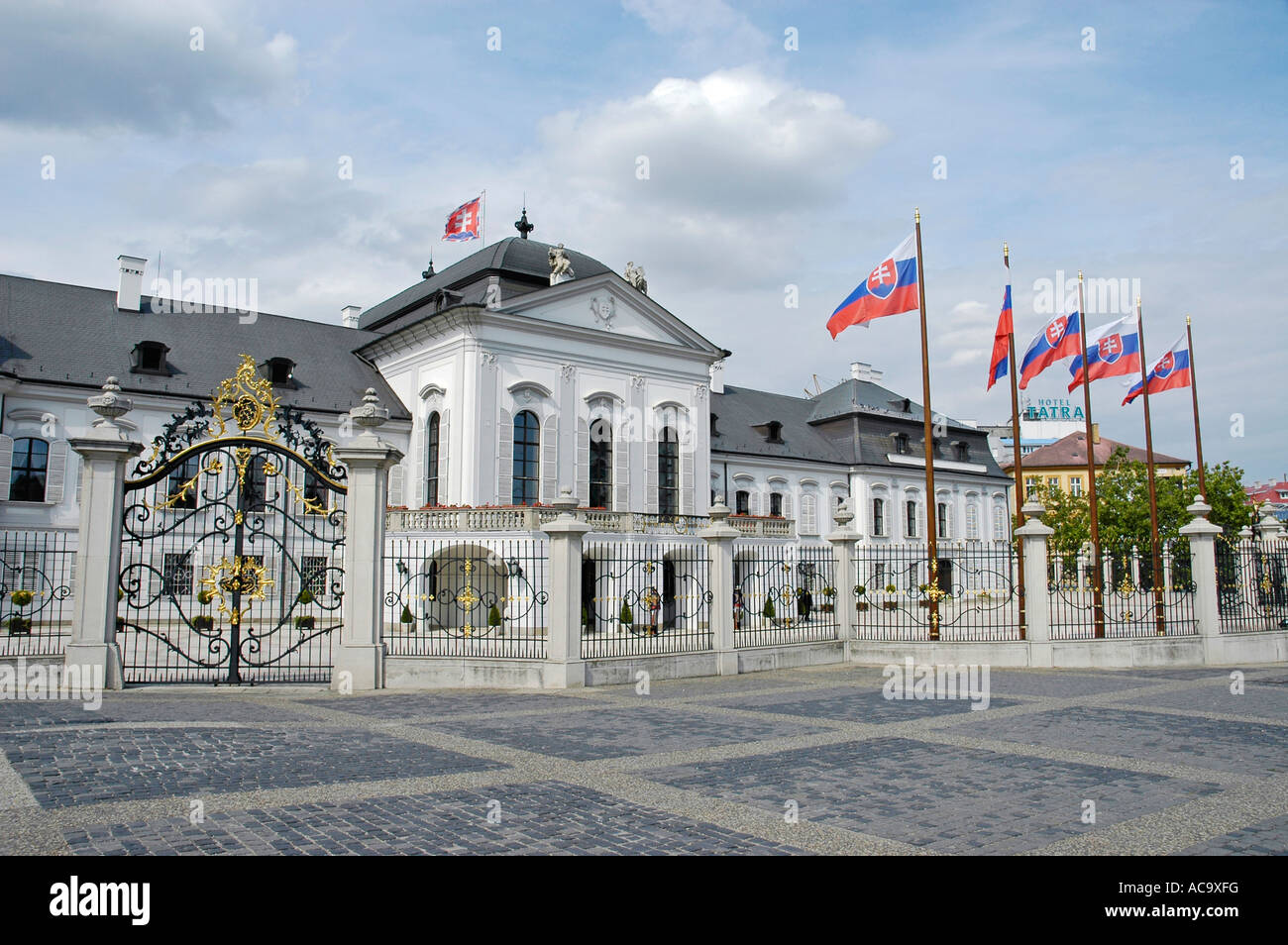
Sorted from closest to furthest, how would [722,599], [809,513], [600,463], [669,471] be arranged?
1. [722,599]
2. [600,463]
3. [669,471]
4. [809,513]

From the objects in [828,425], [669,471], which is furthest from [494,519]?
[828,425]

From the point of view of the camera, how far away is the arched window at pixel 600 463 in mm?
33875

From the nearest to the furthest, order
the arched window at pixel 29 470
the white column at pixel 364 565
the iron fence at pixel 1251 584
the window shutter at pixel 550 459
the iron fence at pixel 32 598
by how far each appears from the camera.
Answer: the iron fence at pixel 32 598, the white column at pixel 364 565, the iron fence at pixel 1251 584, the arched window at pixel 29 470, the window shutter at pixel 550 459

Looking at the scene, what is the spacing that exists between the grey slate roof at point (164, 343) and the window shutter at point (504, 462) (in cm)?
503

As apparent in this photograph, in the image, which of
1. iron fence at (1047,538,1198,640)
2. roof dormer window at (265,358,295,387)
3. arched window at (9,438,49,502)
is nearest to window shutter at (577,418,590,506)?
roof dormer window at (265,358,295,387)

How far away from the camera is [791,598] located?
1641 centimetres

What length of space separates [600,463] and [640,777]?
2735 cm

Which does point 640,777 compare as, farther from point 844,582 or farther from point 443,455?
point 443,455

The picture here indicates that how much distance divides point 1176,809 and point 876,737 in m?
3.07

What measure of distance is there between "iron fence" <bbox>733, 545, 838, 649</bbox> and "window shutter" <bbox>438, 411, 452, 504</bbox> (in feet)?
54.1

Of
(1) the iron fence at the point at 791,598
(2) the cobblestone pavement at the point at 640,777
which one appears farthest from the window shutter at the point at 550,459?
(2) the cobblestone pavement at the point at 640,777

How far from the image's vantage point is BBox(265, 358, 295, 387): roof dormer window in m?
33.1

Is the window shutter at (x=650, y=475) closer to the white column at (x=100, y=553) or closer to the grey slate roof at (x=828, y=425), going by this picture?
the grey slate roof at (x=828, y=425)
